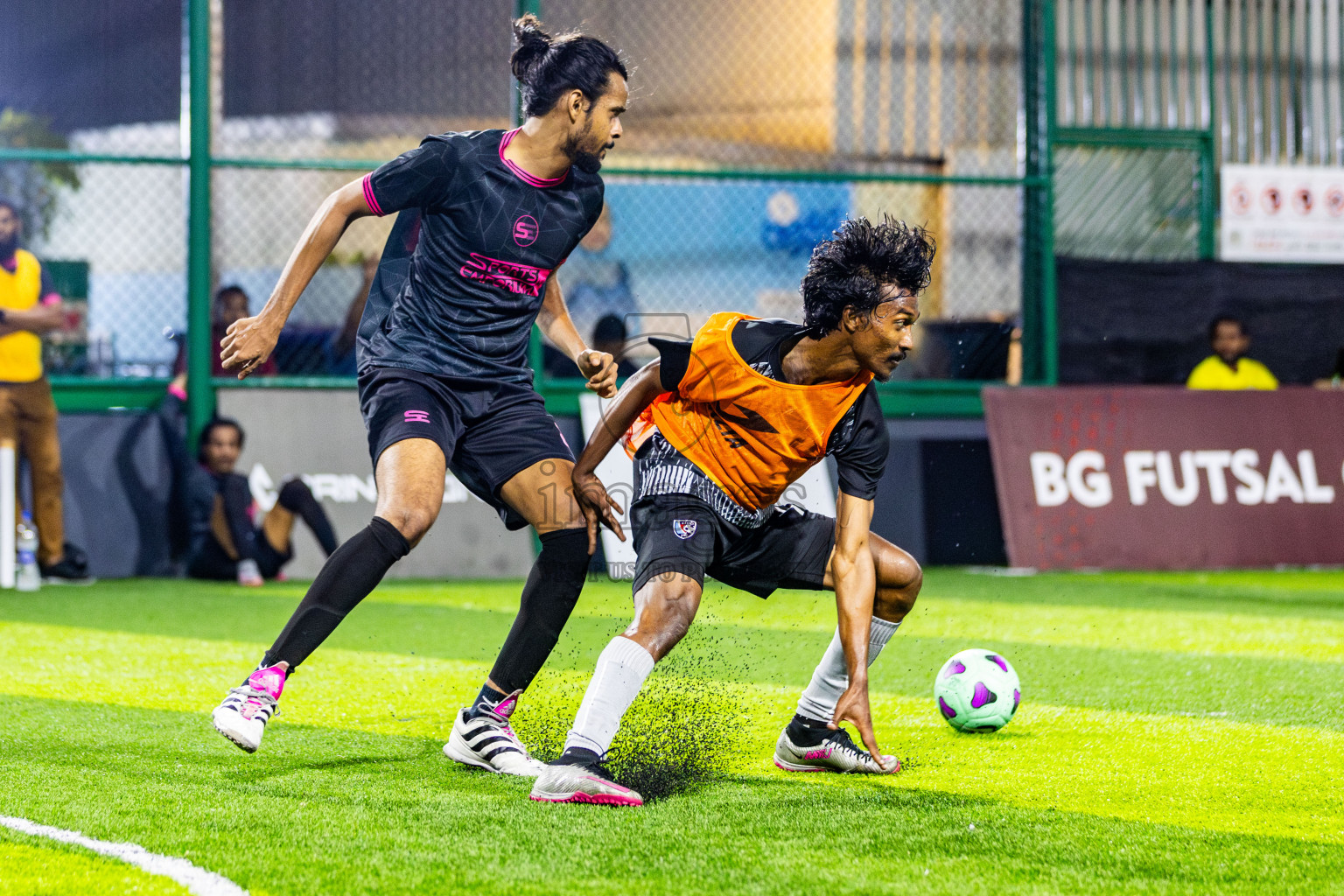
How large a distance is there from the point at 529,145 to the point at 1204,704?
2.97m

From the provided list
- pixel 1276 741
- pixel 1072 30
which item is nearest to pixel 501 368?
pixel 1276 741

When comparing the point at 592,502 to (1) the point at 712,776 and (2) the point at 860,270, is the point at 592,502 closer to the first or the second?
(1) the point at 712,776

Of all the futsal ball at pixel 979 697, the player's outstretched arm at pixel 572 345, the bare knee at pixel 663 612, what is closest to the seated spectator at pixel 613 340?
the player's outstretched arm at pixel 572 345

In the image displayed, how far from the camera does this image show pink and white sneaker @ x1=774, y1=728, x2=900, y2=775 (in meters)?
4.15

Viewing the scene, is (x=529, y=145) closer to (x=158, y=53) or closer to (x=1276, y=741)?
(x=1276, y=741)

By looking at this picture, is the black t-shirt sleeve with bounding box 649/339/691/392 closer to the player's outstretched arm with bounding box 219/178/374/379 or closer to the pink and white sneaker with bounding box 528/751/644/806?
the player's outstretched arm with bounding box 219/178/374/379

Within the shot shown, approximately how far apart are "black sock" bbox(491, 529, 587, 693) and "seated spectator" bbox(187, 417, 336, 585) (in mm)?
5679

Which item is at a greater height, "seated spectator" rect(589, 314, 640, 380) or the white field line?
"seated spectator" rect(589, 314, 640, 380)

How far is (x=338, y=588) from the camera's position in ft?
12.9

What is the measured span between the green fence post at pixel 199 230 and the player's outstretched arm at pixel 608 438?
6.60 m

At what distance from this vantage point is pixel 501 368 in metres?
4.36

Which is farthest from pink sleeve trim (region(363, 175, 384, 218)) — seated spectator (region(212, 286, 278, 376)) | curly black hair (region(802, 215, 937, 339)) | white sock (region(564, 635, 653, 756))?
seated spectator (region(212, 286, 278, 376))

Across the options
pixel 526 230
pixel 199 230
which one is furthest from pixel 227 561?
pixel 526 230

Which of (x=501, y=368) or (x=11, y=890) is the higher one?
(x=501, y=368)
